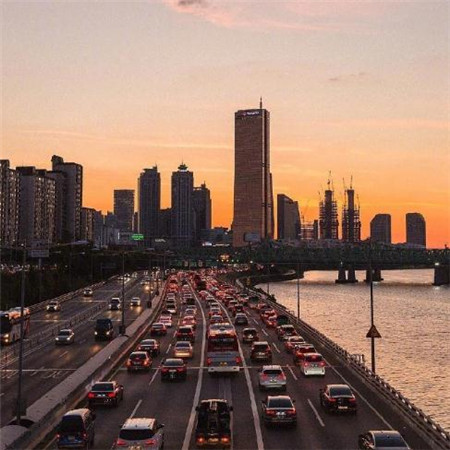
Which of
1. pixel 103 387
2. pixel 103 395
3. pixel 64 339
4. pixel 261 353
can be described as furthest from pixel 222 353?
pixel 64 339

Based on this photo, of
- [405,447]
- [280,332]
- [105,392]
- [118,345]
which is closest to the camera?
[405,447]

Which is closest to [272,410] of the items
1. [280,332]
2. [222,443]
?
[222,443]

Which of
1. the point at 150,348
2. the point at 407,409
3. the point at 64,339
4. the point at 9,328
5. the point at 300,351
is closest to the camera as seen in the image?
the point at 407,409

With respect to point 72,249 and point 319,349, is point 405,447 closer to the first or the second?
point 319,349

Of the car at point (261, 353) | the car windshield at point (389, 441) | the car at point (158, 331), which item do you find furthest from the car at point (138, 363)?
the car windshield at point (389, 441)

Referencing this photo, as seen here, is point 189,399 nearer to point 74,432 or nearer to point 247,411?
point 247,411

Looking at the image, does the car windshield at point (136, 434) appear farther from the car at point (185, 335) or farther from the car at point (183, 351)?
the car at point (185, 335)
